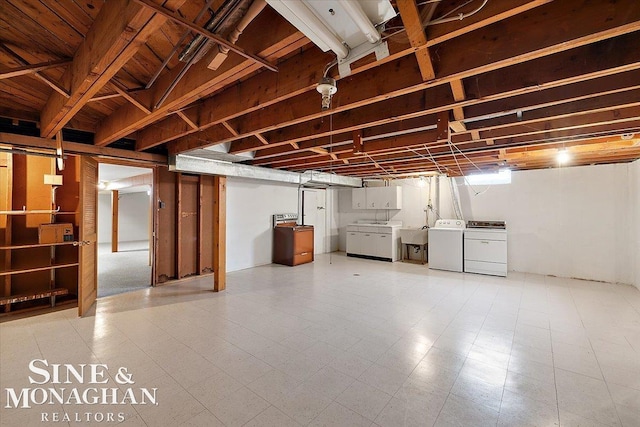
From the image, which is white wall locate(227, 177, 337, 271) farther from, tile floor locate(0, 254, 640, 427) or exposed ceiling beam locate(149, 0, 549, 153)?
exposed ceiling beam locate(149, 0, 549, 153)

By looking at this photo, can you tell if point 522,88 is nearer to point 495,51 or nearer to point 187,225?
point 495,51

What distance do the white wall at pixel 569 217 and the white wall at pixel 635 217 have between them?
2cm

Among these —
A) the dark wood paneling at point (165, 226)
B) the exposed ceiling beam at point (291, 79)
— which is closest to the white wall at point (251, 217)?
the dark wood paneling at point (165, 226)

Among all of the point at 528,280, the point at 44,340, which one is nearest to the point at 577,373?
the point at 528,280

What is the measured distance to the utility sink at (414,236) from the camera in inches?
259

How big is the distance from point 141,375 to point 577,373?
346 cm

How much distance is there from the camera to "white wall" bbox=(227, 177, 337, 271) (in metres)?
5.59

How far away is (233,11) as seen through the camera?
1252 mm

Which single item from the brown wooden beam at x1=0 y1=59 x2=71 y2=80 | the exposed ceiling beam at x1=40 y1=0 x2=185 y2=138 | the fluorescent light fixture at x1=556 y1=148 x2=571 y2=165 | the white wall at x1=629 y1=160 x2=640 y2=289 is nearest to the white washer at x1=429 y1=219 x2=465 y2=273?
the fluorescent light fixture at x1=556 y1=148 x2=571 y2=165

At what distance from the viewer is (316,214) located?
308 inches

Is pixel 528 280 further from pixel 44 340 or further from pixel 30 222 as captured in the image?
pixel 30 222

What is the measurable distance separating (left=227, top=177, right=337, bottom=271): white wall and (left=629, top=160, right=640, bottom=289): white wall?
6.45 meters

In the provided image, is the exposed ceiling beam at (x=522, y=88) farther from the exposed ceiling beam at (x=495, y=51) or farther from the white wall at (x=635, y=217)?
the white wall at (x=635, y=217)

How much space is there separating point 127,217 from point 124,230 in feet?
1.71
